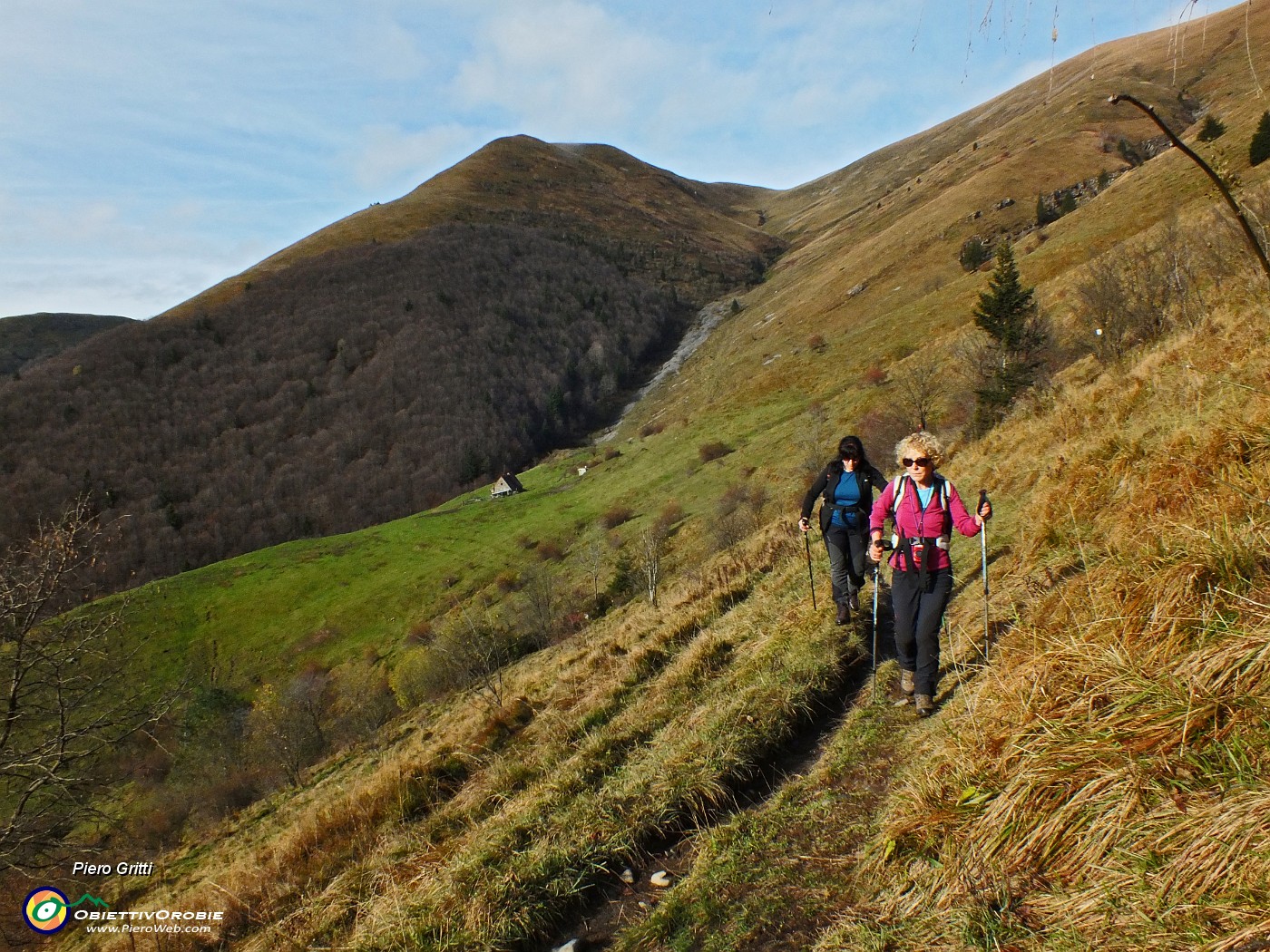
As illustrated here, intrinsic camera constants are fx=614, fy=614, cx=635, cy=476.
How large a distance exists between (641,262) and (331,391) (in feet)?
321

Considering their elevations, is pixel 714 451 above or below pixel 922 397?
below

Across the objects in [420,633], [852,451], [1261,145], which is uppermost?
[1261,145]

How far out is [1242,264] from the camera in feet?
48.9

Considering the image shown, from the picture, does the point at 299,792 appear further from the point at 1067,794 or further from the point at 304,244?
the point at 304,244

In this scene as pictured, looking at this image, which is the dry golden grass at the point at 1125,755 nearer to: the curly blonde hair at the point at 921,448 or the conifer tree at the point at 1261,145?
the curly blonde hair at the point at 921,448

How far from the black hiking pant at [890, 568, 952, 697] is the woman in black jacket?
2.13 m

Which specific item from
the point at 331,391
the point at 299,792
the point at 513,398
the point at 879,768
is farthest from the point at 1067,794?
the point at 331,391

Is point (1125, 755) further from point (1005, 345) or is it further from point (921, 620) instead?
point (1005, 345)

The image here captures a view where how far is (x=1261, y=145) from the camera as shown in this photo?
4594 cm

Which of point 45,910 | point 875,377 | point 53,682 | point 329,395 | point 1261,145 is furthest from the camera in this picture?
point 329,395

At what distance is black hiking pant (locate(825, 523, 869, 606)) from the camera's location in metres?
7.71

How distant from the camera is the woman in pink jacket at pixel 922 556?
5207 mm

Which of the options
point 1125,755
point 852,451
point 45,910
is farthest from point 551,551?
point 1125,755

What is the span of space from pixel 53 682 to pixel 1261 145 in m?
72.5
